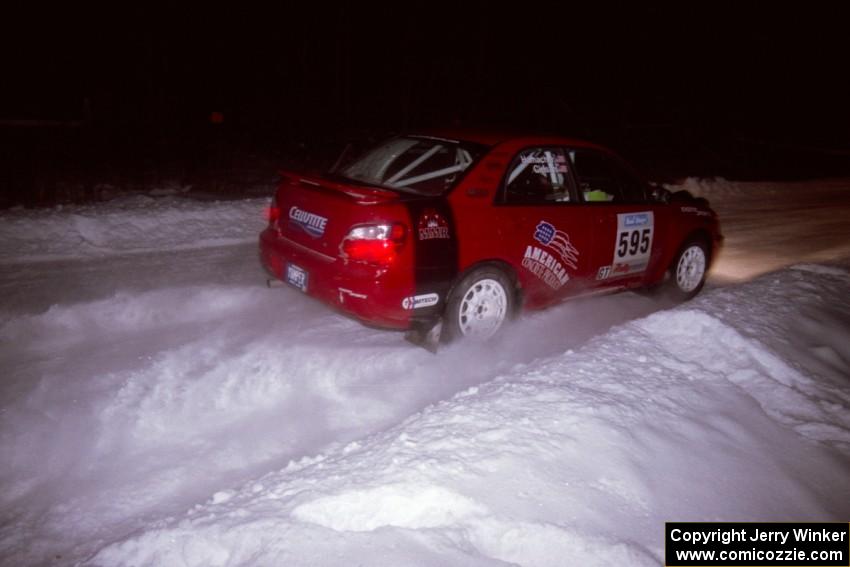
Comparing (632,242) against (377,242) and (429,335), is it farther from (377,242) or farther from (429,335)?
(377,242)

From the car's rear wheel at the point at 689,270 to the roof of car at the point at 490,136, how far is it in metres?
1.82

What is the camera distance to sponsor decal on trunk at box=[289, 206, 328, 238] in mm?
4512

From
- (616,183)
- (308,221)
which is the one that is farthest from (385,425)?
Answer: (616,183)

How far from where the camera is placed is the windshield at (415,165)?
4948 millimetres

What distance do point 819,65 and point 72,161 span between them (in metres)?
42.4

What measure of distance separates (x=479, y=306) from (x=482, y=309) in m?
0.05

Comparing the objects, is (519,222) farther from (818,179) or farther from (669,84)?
(669,84)

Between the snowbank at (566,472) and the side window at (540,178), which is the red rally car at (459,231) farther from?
the snowbank at (566,472)

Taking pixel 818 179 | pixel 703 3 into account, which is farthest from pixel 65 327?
pixel 703 3

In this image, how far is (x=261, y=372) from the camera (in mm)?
4453

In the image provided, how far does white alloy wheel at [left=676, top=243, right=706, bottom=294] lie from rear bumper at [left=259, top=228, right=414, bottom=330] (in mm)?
3549

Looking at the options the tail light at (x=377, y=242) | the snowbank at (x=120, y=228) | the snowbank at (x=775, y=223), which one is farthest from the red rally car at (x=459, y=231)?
the snowbank at (x=120, y=228)

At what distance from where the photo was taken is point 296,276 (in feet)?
15.6

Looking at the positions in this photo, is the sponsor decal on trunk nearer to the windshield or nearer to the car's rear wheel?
the windshield
